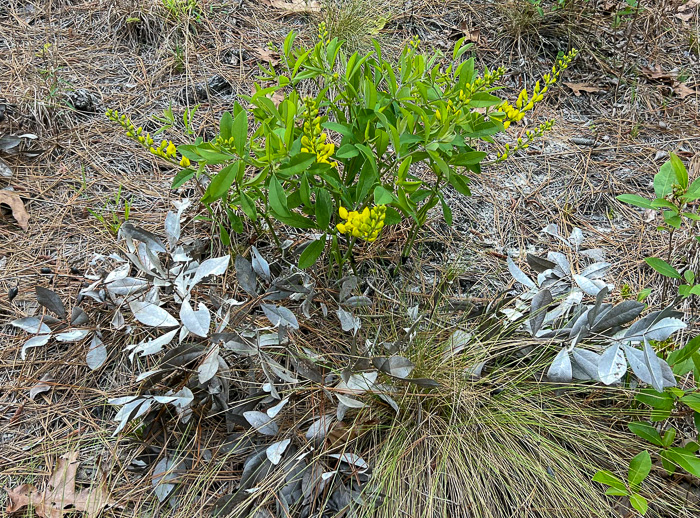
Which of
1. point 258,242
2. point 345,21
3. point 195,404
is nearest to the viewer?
point 195,404

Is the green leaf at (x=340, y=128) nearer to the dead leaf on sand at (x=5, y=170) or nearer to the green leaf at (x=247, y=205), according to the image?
the green leaf at (x=247, y=205)

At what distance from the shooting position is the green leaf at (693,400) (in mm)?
1335

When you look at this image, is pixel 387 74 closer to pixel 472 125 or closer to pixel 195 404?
pixel 472 125

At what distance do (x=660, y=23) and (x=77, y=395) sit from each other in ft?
11.3

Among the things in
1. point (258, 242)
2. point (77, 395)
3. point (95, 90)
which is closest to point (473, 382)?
point (258, 242)

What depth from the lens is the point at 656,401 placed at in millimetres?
1423

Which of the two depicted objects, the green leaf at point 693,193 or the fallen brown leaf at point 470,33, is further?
the fallen brown leaf at point 470,33

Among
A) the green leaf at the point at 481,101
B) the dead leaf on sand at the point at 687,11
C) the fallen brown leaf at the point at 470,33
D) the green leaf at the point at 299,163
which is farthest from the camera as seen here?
the dead leaf on sand at the point at 687,11

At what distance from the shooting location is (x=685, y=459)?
1349mm

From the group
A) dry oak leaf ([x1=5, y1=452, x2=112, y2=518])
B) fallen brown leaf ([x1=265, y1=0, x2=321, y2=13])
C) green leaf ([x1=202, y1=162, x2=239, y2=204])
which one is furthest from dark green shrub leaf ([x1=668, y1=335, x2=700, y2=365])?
fallen brown leaf ([x1=265, y1=0, x2=321, y2=13])

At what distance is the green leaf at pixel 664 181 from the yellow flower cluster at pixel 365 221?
83 centimetres

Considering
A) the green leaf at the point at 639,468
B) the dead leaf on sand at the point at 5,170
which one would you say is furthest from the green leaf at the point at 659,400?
the dead leaf on sand at the point at 5,170

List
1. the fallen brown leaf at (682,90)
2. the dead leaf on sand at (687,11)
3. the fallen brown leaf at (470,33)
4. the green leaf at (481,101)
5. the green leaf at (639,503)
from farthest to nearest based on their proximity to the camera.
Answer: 1. the dead leaf on sand at (687,11)
2. the fallen brown leaf at (470,33)
3. the fallen brown leaf at (682,90)
4. the green leaf at (481,101)
5. the green leaf at (639,503)

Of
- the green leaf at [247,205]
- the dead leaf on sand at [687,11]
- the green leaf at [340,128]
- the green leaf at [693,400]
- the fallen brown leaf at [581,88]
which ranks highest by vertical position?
the dead leaf on sand at [687,11]
